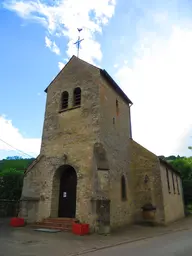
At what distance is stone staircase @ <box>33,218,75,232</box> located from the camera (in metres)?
10.7

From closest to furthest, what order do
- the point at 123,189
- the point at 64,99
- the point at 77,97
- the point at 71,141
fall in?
the point at 71,141 < the point at 123,189 < the point at 77,97 < the point at 64,99

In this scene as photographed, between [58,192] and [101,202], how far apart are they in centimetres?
373

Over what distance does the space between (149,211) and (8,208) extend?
10647 millimetres

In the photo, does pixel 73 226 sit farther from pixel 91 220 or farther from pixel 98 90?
pixel 98 90

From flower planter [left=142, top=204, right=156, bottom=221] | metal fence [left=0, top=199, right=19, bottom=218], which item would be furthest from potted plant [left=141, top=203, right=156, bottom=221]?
metal fence [left=0, top=199, right=19, bottom=218]

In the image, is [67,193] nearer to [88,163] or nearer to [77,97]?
[88,163]

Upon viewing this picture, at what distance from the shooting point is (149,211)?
14086 millimetres

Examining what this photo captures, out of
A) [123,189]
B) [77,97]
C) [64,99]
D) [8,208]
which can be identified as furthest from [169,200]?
[8,208]

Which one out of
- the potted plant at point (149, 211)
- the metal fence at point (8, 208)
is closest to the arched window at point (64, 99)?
the metal fence at point (8, 208)

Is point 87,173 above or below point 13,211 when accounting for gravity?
above

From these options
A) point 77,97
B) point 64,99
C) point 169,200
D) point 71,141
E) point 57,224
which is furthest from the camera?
point 169,200

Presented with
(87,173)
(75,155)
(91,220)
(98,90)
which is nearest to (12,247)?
(91,220)

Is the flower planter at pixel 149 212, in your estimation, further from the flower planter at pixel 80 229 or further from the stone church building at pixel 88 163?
the flower planter at pixel 80 229

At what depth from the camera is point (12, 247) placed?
6.79 metres
